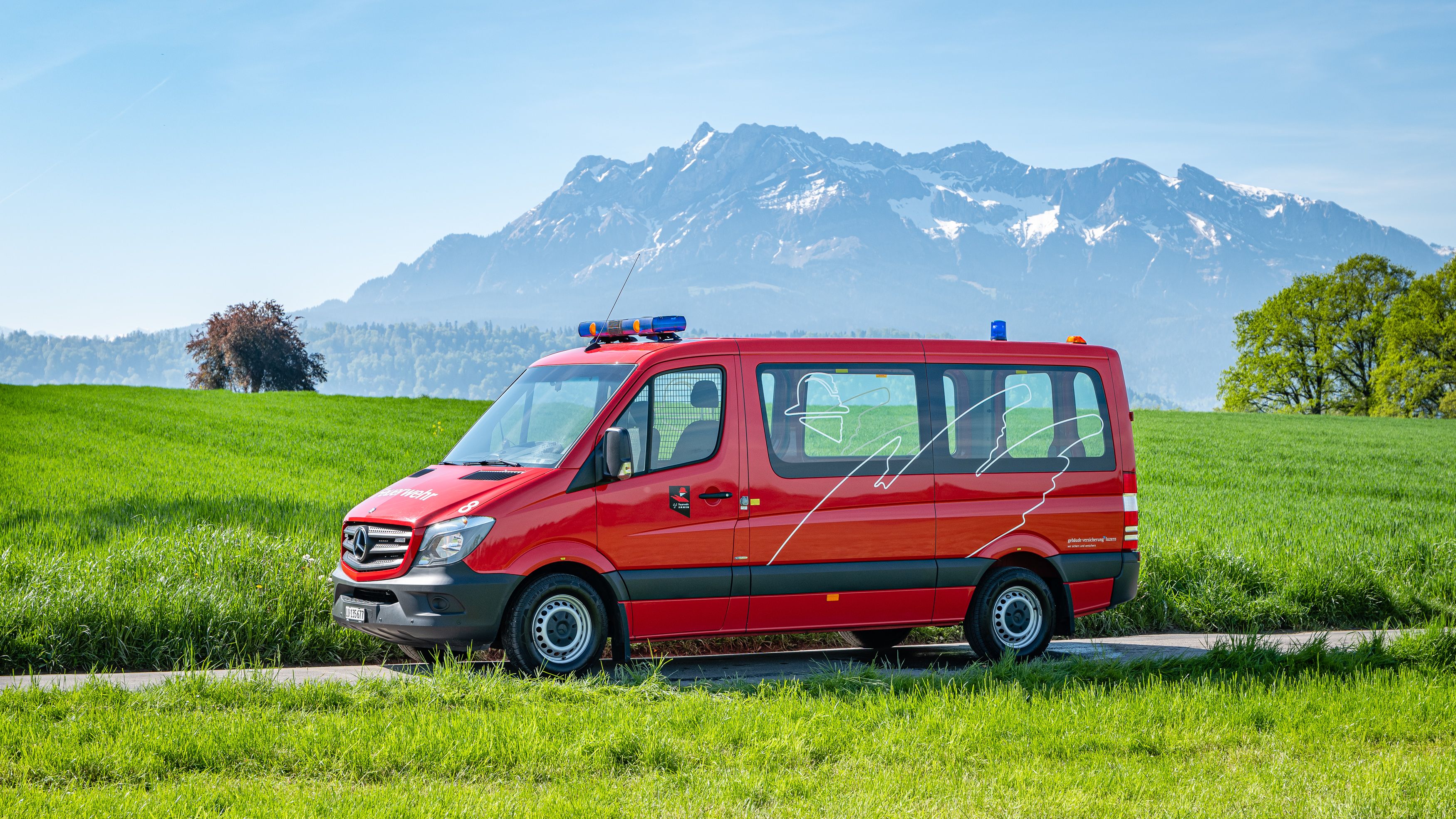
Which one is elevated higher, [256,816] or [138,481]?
[138,481]

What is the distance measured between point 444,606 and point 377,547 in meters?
0.69

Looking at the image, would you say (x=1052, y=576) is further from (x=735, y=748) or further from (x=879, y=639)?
(x=735, y=748)

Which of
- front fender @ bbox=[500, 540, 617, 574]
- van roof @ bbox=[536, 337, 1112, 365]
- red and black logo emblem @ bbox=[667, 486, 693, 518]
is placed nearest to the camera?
front fender @ bbox=[500, 540, 617, 574]

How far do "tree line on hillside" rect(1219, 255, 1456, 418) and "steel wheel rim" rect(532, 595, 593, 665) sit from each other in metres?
60.2

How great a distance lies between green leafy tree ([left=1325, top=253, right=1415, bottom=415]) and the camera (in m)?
61.7

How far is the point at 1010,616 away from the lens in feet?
28.9

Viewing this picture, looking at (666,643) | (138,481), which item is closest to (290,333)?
(138,481)

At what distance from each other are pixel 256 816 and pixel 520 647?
9.23 ft

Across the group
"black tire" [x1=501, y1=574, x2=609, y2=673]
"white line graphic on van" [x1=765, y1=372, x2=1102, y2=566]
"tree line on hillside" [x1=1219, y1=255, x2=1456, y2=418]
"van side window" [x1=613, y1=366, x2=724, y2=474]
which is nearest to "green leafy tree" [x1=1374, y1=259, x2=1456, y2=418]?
"tree line on hillside" [x1=1219, y1=255, x2=1456, y2=418]

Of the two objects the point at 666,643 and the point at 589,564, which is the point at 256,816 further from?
the point at 666,643

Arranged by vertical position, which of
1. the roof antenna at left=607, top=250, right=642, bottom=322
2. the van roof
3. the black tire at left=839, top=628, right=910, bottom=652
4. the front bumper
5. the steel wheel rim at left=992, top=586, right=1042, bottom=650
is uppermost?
the roof antenna at left=607, top=250, right=642, bottom=322

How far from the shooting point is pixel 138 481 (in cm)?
1532

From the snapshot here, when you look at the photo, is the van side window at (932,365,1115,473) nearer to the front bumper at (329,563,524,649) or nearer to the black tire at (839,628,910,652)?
the black tire at (839,628,910,652)

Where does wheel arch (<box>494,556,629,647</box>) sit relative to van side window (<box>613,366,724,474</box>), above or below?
below
